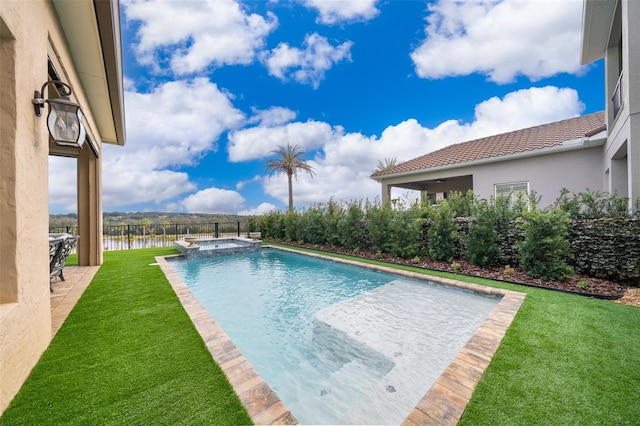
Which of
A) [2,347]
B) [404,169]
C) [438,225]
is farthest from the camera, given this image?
[404,169]

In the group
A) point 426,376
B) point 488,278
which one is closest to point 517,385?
point 426,376

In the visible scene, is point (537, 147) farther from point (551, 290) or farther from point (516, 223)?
point (551, 290)

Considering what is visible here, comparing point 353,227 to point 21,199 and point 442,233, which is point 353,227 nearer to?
point 442,233

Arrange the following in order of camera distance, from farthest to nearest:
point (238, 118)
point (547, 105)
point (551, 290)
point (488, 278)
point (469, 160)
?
point (238, 118)
point (547, 105)
point (469, 160)
point (488, 278)
point (551, 290)

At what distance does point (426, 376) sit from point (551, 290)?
4306 mm

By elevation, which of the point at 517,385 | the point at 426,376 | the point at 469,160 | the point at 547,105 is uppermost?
the point at 547,105

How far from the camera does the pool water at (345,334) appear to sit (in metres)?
2.67

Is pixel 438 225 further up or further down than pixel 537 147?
further down

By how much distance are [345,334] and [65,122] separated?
15.4 feet

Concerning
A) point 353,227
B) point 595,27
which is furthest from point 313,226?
point 595,27

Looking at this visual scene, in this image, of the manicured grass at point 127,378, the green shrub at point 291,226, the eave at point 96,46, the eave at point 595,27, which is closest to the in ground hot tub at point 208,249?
A: the green shrub at point 291,226

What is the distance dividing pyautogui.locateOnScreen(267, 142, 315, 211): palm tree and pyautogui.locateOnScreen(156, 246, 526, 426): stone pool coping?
19083 mm

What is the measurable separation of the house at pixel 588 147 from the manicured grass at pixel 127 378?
8.85 metres

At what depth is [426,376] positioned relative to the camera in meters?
2.95
